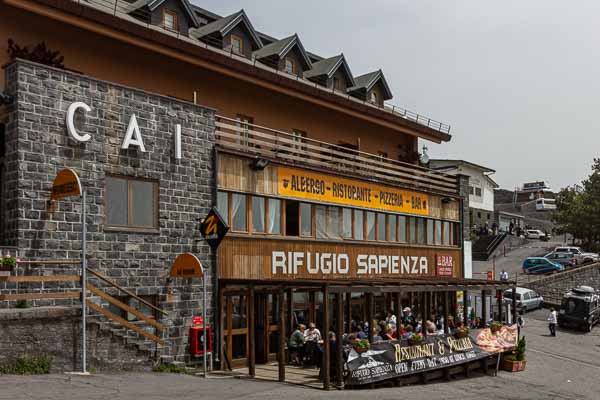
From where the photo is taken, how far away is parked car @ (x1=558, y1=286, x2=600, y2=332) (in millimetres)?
37219

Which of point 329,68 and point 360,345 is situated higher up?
point 329,68

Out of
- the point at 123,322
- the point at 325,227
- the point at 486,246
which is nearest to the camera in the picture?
the point at 123,322

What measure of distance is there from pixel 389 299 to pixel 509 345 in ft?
21.9

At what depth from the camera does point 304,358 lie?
70.8 ft

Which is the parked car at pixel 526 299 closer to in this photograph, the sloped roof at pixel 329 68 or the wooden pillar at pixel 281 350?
the sloped roof at pixel 329 68

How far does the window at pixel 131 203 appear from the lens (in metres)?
18.6

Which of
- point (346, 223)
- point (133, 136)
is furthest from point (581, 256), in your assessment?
point (133, 136)

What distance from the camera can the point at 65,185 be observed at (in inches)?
654

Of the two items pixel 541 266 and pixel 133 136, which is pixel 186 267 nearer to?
pixel 133 136

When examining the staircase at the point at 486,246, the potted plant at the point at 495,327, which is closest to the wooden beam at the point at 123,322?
the potted plant at the point at 495,327

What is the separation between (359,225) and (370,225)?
0.85 metres

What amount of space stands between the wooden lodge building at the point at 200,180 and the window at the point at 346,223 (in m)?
0.07

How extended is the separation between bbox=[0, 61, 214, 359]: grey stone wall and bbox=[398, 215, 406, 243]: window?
37.5ft

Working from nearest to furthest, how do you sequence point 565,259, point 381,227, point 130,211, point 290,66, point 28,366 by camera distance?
point 28,366
point 130,211
point 381,227
point 290,66
point 565,259
